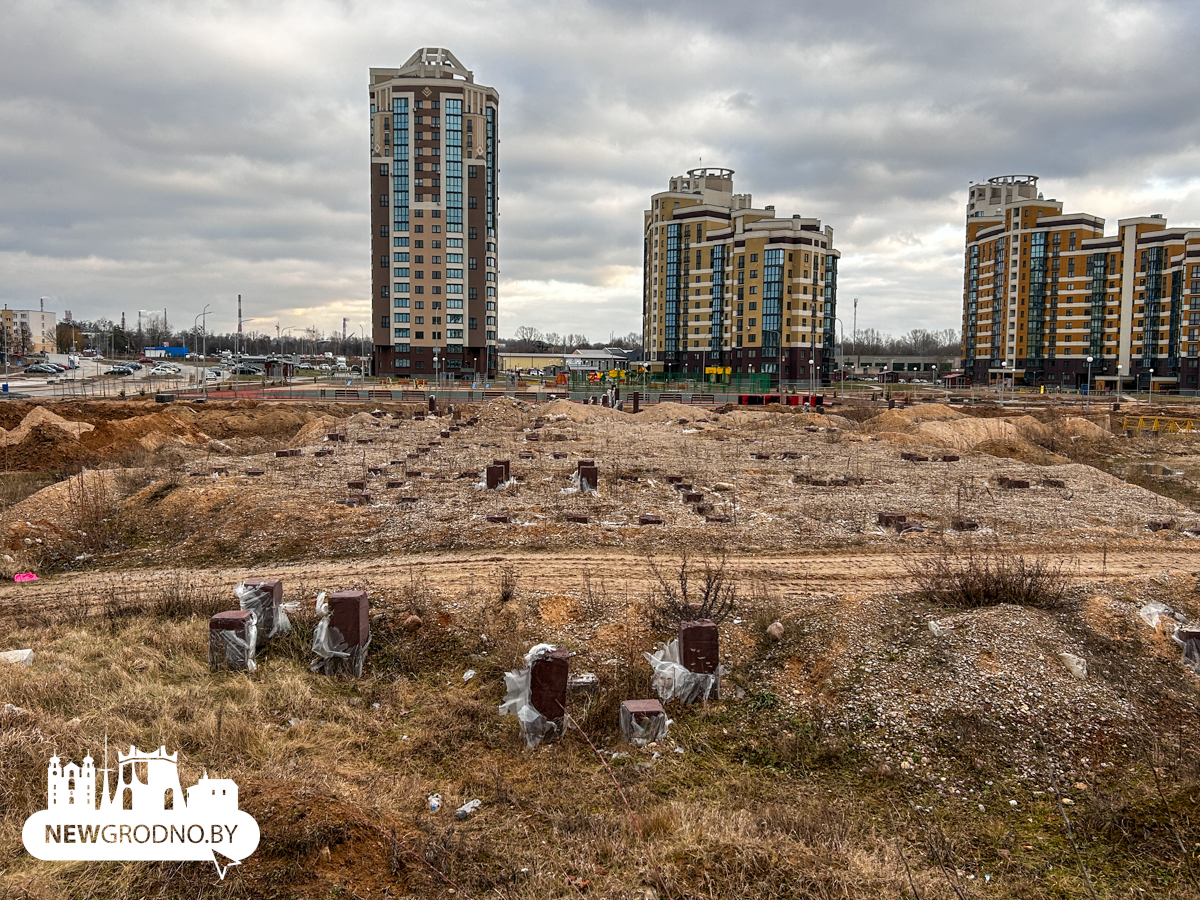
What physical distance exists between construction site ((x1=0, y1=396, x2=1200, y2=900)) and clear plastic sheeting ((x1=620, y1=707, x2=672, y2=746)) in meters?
0.03

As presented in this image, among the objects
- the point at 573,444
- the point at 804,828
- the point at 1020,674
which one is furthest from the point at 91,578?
the point at 573,444

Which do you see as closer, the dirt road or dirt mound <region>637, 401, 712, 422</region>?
the dirt road

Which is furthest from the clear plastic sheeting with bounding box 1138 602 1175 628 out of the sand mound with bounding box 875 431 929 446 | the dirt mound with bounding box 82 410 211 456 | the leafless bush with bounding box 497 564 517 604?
the dirt mound with bounding box 82 410 211 456

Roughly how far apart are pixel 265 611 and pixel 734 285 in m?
98.3

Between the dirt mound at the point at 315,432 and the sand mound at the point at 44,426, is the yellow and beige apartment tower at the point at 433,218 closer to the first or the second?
the dirt mound at the point at 315,432

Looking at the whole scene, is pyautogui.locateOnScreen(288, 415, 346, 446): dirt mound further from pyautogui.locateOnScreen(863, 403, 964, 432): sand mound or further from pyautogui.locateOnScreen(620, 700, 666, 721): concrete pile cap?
pyautogui.locateOnScreen(863, 403, 964, 432): sand mound

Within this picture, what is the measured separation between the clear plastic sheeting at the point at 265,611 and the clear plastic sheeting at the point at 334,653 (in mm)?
842

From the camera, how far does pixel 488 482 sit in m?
19.7

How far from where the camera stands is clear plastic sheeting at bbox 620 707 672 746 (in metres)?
7.49

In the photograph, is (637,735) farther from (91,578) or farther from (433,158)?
(433,158)

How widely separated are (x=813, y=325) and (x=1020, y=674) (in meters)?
Result: 94.0

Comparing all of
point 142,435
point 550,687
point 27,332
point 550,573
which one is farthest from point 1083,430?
point 27,332

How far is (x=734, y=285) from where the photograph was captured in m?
102

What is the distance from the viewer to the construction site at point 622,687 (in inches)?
216
